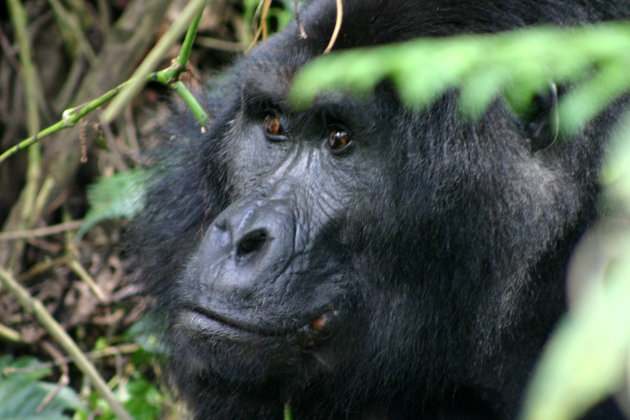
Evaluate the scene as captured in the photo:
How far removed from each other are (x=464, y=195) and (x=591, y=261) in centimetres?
63

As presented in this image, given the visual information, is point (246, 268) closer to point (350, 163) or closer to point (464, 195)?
point (350, 163)

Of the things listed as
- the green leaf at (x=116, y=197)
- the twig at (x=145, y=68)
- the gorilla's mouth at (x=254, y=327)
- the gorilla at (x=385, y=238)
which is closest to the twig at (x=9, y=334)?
the green leaf at (x=116, y=197)

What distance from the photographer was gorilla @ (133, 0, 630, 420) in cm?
282

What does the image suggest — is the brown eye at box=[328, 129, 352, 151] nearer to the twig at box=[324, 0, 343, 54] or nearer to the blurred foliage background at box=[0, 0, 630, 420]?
the blurred foliage background at box=[0, 0, 630, 420]

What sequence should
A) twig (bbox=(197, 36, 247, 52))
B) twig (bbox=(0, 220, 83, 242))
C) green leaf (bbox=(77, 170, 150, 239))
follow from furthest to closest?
twig (bbox=(197, 36, 247, 52))
twig (bbox=(0, 220, 83, 242))
green leaf (bbox=(77, 170, 150, 239))

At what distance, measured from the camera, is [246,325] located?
2721 millimetres

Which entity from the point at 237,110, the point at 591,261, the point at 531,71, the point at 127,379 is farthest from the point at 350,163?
the point at 127,379

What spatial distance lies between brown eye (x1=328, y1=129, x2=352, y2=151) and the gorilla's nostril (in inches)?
18.3

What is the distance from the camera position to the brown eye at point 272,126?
3.26 meters

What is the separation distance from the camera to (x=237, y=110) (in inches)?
138

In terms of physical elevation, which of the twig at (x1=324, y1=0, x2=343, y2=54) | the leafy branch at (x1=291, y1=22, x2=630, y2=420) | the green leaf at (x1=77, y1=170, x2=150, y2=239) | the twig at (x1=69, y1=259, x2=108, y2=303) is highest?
the leafy branch at (x1=291, y1=22, x2=630, y2=420)

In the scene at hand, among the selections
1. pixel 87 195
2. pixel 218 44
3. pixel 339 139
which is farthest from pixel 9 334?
pixel 339 139

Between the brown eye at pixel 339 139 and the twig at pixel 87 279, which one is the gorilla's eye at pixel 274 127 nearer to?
the brown eye at pixel 339 139

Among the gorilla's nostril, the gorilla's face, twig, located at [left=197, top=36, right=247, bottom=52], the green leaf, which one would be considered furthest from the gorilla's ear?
twig, located at [left=197, top=36, right=247, bottom=52]
